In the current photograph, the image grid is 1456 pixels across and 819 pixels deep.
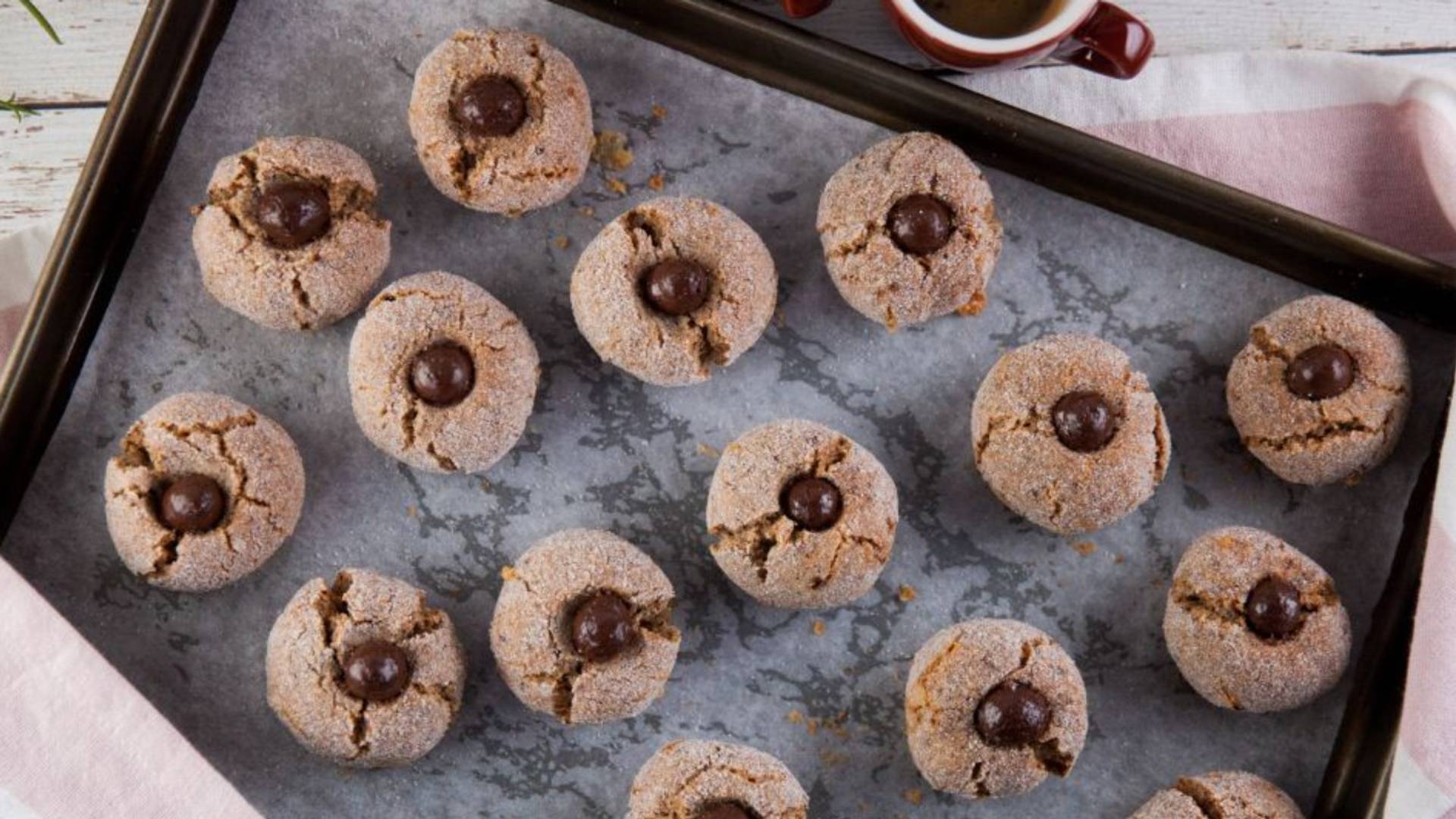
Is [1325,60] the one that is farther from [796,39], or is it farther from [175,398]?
[175,398]

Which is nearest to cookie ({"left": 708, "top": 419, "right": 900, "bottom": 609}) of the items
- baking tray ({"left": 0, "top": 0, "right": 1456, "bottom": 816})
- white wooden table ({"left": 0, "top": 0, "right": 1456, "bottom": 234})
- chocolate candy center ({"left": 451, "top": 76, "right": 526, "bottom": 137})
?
baking tray ({"left": 0, "top": 0, "right": 1456, "bottom": 816})

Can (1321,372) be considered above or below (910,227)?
above

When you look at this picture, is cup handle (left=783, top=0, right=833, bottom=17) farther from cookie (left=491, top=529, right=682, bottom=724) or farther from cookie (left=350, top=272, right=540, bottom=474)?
cookie (left=491, top=529, right=682, bottom=724)

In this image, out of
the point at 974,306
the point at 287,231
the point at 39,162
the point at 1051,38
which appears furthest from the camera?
the point at 39,162

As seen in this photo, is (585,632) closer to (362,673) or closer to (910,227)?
(362,673)

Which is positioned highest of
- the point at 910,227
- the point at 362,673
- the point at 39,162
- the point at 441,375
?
the point at 910,227

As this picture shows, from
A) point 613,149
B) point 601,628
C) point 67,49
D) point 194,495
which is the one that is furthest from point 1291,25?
point 67,49
